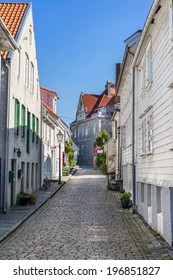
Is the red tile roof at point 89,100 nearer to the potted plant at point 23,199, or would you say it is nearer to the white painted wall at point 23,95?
the white painted wall at point 23,95

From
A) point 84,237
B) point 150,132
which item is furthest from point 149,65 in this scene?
point 84,237

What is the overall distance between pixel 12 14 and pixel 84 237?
14.1 meters

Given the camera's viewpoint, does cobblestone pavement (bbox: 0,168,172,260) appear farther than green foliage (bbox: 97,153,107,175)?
No

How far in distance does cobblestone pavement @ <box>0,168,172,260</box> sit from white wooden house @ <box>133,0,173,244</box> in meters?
0.65

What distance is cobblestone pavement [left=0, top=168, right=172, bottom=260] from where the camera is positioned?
9.24 meters

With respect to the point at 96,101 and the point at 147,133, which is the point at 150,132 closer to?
the point at 147,133

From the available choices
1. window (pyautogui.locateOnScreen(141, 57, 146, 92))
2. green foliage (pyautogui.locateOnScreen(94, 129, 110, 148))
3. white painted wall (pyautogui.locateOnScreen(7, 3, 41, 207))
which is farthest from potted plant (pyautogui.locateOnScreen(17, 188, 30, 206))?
green foliage (pyautogui.locateOnScreen(94, 129, 110, 148))

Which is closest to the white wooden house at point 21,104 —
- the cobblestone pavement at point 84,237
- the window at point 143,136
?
the cobblestone pavement at point 84,237

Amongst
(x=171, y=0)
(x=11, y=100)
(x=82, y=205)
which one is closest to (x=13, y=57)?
(x=11, y=100)

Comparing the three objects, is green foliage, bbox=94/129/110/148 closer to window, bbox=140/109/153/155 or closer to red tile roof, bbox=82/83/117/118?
red tile roof, bbox=82/83/117/118

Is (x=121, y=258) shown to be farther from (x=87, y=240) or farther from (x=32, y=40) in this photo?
(x=32, y=40)

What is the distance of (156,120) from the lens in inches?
469

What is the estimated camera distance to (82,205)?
19.6 m

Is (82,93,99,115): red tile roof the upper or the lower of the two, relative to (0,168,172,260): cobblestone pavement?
upper
